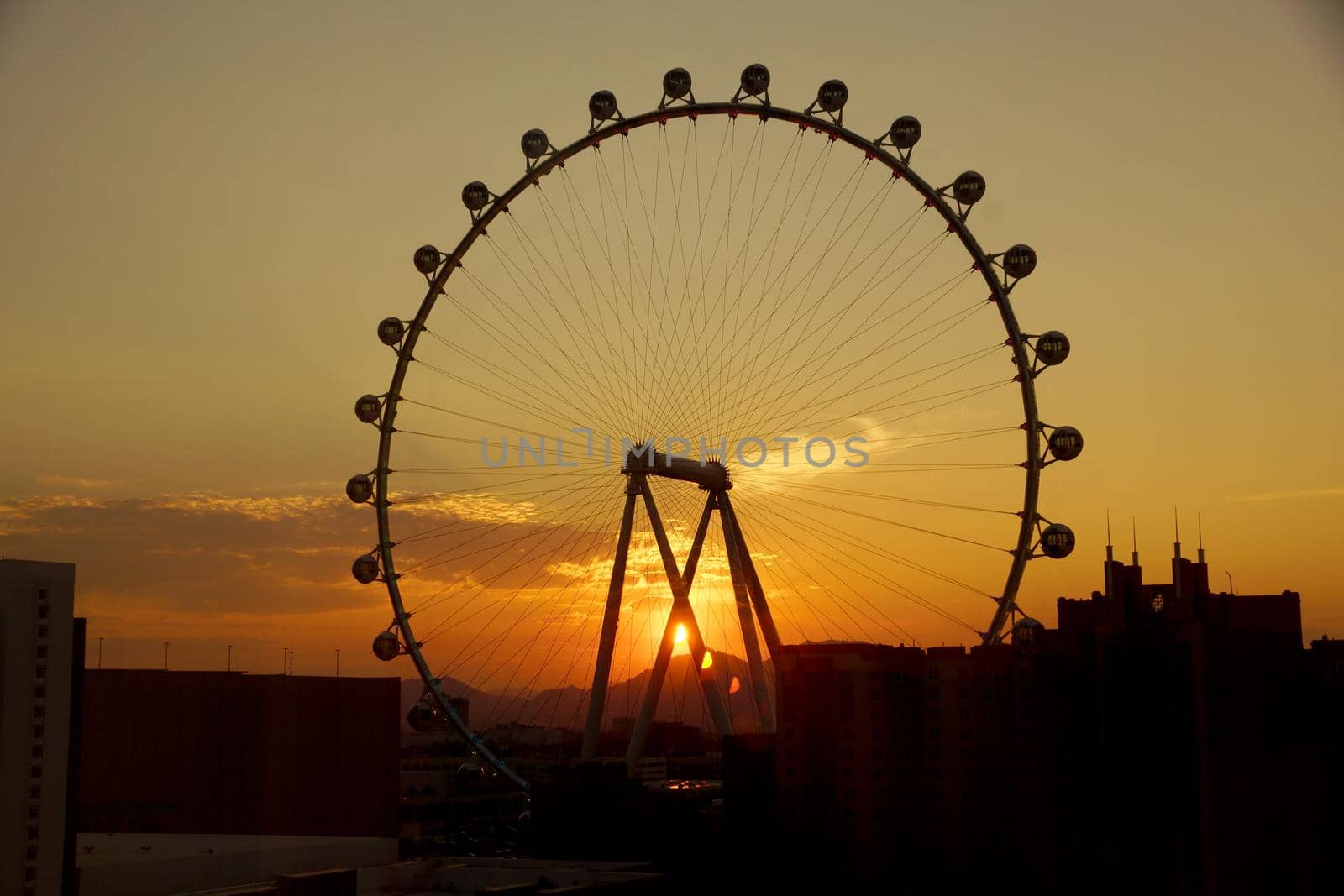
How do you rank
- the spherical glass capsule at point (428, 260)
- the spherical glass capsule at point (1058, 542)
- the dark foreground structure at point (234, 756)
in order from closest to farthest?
the spherical glass capsule at point (1058, 542)
the spherical glass capsule at point (428, 260)
the dark foreground structure at point (234, 756)

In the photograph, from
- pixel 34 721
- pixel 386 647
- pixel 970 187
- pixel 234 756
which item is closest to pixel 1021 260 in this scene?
pixel 970 187

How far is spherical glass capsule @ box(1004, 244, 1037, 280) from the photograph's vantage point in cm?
2908

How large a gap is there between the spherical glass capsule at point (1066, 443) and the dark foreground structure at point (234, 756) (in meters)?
36.9

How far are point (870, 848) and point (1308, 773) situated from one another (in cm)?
1010

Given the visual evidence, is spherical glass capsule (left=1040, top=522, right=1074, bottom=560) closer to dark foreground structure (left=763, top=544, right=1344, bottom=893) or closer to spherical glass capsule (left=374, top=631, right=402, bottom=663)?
dark foreground structure (left=763, top=544, right=1344, bottom=893)

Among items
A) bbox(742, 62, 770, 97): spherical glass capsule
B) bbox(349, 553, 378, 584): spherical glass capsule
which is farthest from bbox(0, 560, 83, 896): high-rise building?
bbox(742, 62, 770, 97): spherical glass capsule

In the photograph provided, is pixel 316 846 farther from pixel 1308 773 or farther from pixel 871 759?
pixel 1308 773

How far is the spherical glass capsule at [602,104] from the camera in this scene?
1253 inches

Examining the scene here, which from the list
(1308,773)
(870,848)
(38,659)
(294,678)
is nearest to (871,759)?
(870,848)

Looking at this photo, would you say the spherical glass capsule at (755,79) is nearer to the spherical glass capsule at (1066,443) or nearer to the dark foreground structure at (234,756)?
the spherical glass capsule at (1066,443)

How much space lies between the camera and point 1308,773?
35312 mm

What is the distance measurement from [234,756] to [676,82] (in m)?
35.8

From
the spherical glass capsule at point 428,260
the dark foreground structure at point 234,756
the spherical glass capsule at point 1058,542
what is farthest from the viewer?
the dark foreground structure at point 234,756

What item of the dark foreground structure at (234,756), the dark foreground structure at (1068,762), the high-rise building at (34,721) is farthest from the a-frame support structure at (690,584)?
the dark foreground structure at (234,756)
